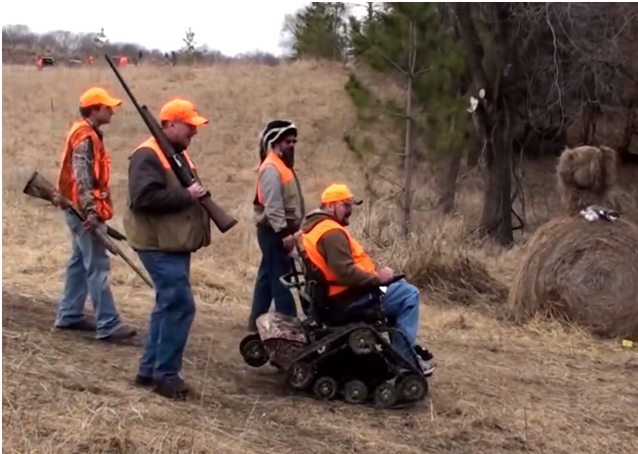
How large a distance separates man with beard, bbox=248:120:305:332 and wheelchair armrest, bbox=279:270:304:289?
24 centimetres

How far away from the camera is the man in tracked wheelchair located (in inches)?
232

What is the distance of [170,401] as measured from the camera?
215 inches

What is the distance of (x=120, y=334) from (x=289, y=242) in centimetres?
134

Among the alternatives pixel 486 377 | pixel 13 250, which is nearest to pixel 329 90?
pixel 13 250

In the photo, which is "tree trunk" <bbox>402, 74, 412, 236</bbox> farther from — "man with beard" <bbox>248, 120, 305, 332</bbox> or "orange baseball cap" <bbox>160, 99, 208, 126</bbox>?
"orange baseball cap" <bbox>160, 99, 208, 126</bbox>

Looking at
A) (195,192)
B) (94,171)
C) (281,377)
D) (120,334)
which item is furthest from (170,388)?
(94,171)

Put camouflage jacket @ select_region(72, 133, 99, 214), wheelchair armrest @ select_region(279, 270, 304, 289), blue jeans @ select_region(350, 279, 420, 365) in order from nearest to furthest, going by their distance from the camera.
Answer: blue jeans @ select_region(350, 279, 420, 365)
wheelchair armrest @ select_region(279, 270, 304, 289)
camouflage jacket @ select_region(72, 133, 99, 214)

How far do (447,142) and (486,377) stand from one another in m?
7.62

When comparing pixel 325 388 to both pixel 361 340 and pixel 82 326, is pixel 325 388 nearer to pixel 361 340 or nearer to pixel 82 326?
pixel 361 340

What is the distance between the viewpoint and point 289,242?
22.4 ft

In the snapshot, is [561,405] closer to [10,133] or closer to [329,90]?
[10,133]

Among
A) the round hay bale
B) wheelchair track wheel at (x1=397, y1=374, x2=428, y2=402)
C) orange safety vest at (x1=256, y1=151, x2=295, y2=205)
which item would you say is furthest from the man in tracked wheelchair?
the round hay bale

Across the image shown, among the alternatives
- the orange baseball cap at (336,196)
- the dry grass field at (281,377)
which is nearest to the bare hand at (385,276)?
the orange baseball cap at (336,196)

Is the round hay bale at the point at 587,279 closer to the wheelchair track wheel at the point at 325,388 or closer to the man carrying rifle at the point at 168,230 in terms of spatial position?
the wheelchair track wheel at the point at 325,388
